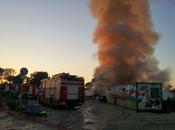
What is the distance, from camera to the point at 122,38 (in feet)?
216

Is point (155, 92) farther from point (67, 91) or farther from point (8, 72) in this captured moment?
point (8, 72)

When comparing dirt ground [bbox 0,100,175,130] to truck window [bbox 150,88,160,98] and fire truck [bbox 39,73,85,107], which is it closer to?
truck window [bbox 150,88,160,98]

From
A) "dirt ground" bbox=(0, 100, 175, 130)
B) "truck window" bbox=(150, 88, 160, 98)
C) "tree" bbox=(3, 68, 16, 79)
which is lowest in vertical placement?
"dirt ground" bbox=(0, 100, 175, 130)

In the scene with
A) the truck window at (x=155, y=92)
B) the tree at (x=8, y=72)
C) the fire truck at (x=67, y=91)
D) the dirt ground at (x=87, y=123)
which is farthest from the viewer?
the tree at (x=8, y=72)

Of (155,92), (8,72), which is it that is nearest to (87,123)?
(155,92)

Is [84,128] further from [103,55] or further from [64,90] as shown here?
[103,55]

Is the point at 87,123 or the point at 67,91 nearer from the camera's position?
the point at 87,123

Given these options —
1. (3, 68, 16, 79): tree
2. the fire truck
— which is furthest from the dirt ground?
(3, 68, 16, 79): tree

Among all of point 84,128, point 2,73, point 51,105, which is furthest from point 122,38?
point 2,73

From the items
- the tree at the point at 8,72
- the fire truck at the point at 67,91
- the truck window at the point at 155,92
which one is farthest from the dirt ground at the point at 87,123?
the tree at the point at 8,72

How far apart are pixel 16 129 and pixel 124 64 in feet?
168

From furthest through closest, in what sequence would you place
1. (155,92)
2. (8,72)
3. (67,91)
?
(8,72) → (67,91) → (155,92)

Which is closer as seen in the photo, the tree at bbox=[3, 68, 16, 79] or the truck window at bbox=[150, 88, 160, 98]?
the truck window at bbox=[150, 88, 160, 98]

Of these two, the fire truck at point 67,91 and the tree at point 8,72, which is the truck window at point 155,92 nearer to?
the fire truck at point 67,91
